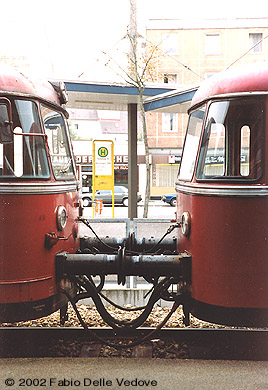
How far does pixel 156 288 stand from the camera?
486 centimetres

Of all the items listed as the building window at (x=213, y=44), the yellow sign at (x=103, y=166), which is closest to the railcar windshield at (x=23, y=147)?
the yellow sign at (x=103, y=166)

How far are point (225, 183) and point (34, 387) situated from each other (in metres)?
2.62

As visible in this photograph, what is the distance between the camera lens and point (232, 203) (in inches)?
158

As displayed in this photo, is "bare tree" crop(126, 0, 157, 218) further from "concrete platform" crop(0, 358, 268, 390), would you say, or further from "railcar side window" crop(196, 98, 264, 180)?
"concrete platform" crop(0, 358, 268, 390)

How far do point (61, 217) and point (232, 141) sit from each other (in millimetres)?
2020

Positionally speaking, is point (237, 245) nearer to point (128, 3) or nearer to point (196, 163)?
point (196, 163)

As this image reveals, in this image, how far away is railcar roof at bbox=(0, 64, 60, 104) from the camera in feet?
13.9

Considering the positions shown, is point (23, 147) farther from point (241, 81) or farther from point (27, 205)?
point (241, 81)

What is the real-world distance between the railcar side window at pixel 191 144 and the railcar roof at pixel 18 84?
173 cm

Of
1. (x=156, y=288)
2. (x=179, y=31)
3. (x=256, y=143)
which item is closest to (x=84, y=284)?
(x=156, y=288)

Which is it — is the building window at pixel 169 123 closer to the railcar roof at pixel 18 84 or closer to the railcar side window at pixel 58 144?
the railcar side window at pixel 58 144

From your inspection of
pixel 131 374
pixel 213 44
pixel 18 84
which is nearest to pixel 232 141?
pixel 18 84

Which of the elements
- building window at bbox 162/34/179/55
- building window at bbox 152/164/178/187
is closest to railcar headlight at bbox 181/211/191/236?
building window at bbox 162/34/179/55

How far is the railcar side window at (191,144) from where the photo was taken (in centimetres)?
471
